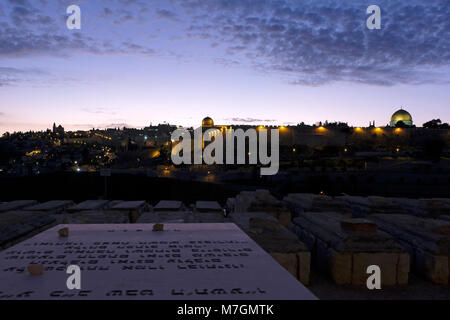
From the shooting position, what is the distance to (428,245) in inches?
249

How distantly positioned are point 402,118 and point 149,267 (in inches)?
Answer: 4518

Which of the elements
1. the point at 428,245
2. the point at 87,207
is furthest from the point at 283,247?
the point at 87,207

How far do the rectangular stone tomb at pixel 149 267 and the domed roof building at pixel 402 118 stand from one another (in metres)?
110

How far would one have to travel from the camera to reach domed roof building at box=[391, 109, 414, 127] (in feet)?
340

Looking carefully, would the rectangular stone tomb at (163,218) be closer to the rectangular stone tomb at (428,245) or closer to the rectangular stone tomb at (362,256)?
the rectangular stone tomb at (362,256)

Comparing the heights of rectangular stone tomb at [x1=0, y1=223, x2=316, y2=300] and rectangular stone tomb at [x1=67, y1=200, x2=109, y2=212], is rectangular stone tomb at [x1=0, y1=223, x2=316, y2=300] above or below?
above

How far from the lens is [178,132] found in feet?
353

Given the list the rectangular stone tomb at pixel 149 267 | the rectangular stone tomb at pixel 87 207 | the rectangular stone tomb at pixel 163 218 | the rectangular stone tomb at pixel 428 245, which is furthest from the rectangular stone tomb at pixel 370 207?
the rectangular stone tomb at pixel 87 207

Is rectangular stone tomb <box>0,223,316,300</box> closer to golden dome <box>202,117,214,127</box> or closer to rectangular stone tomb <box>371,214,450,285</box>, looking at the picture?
rectangular stone tomb <box>371,214,450,285</box>

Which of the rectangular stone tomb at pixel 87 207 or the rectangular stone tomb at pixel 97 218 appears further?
the rectangular stone tomb at pixel 87 207

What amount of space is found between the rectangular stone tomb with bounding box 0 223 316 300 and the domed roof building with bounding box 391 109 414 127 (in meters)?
110

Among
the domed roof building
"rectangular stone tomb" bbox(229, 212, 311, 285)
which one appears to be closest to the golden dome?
the domed roof building

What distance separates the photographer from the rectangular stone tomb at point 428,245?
609 centimetres
